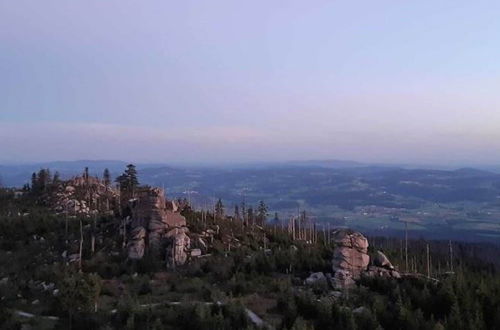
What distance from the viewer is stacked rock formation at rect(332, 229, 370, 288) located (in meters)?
44.1

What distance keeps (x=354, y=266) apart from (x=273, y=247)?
52.3 feet

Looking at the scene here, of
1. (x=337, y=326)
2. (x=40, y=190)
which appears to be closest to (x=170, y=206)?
(x=337, y=326)

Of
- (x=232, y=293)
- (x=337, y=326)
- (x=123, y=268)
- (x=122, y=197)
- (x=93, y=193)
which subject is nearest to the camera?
(x=337, y=326)

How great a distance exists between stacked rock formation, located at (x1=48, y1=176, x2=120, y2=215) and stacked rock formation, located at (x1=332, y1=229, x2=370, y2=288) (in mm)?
36785

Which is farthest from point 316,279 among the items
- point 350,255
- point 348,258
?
point 350,255

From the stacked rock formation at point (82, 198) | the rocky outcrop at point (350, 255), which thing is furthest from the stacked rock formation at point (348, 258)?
the stacked rock formation at point (82, 198)

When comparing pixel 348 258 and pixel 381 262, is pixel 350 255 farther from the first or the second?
pixel 381 262

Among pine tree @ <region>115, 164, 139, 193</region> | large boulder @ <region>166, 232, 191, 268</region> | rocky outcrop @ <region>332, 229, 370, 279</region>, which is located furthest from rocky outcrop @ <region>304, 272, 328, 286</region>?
pine tree @ <region>115, 164, 139, 193</region>

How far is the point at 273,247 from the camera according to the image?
60.2 meters

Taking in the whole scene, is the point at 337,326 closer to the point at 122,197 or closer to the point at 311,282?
the point at 311,282

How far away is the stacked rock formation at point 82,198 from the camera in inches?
2904

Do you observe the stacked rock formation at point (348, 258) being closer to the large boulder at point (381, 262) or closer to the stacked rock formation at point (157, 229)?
the large boulder at point (381, 262)

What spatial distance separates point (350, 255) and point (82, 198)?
46.2 metres

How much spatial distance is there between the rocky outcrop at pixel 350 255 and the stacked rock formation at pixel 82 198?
36751 mm
